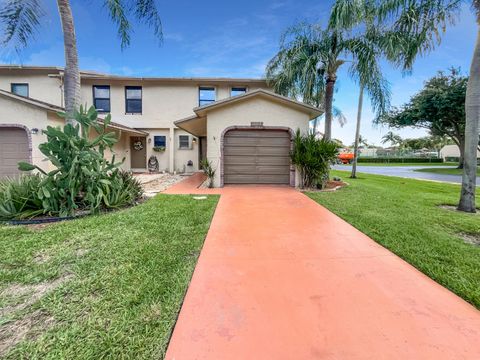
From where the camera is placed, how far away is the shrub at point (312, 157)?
31.3 feet

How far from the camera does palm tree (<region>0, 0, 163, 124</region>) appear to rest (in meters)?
6.61

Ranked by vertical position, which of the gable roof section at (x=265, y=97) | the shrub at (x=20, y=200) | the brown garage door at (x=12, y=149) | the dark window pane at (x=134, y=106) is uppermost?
the dark window pane at (x=134, y=106)

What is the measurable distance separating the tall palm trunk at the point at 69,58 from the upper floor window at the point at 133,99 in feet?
31.1

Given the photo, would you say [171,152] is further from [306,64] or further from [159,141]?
[306,64]

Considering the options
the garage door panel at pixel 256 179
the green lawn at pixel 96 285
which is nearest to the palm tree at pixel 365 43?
the garage door panel at pixel 256 179

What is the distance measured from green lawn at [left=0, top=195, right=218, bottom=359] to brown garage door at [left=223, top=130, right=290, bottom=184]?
18.5ft

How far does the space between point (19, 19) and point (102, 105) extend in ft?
29.4

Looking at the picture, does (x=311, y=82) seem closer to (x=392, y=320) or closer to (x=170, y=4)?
(x=170, y=4)

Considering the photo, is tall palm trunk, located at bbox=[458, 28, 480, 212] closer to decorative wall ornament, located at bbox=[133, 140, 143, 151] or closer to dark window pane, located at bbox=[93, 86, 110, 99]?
decorative wall ornament, located at bbox=[133, 140, 143, 151]

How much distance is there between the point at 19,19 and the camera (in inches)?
281

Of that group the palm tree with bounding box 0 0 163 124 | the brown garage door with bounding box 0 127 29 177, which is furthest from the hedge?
the brown garage door with bounding box 0 127 29 177

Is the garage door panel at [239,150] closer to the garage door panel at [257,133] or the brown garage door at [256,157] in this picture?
the brown garage door at [256,157]

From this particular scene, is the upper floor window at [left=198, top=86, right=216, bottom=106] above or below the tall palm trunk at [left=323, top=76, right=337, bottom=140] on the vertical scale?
above

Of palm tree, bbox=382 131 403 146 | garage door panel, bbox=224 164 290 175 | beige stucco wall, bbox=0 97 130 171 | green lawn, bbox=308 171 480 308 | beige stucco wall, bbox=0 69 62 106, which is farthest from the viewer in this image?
palm tree, bbox=382 131 403 146
